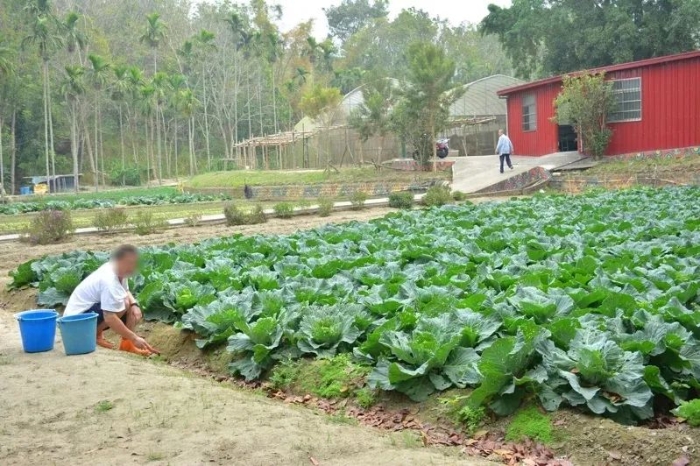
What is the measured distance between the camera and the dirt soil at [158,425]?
12.7 feet

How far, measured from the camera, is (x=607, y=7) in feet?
106

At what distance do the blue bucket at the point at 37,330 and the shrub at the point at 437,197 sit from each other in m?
14.9

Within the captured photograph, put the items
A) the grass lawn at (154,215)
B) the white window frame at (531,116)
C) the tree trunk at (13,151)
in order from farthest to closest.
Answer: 1. the tree trunk at (13,151)
2. the white window frame at (531,116)
3. the grass lawn at (154,215)

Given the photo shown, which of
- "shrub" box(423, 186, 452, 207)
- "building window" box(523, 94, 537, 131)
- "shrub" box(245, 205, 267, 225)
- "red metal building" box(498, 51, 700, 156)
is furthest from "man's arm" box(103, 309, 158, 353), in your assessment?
"building window" box(523, 94, 537, 131)

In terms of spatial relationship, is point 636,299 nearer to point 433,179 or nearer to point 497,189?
point 497,189

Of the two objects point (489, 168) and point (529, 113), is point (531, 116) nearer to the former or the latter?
point (529, 113)

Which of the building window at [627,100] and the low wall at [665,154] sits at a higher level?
the building window at [627,100]

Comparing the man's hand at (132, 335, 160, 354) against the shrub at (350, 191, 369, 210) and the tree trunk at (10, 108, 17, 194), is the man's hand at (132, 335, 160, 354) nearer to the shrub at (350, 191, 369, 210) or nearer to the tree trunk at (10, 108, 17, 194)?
the shrub at (350, 191, 369, 210)

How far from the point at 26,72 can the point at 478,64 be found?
3430 centimetres

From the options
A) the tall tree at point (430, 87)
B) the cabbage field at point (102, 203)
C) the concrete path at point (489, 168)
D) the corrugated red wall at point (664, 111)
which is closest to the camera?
the corrugated red wall at point (664, 111)

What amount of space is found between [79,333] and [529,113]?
2632cm

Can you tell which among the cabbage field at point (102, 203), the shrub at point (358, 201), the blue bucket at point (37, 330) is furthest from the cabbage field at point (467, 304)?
the cabbage field at point (102, 203)

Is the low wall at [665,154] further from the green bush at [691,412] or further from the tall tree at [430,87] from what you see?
the green bush at [691,412]

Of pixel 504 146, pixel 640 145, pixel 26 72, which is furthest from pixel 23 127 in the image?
pixel 640 145
